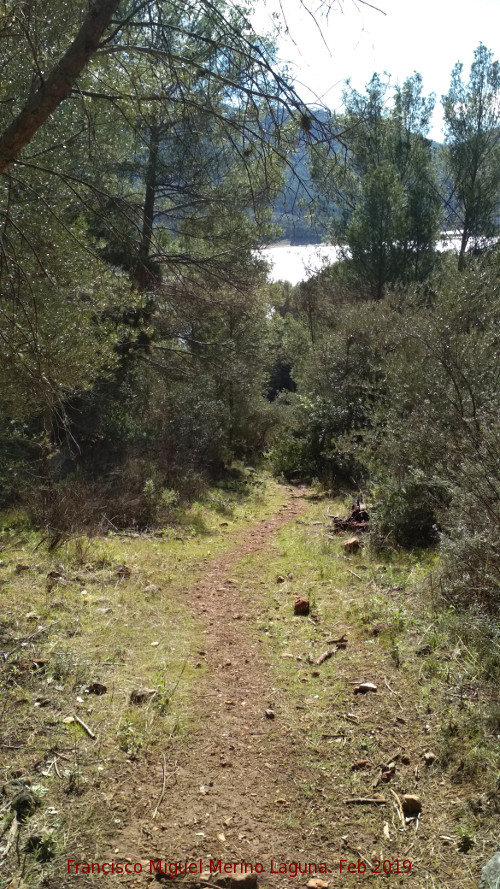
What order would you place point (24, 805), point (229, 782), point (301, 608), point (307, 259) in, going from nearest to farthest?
point (24, 805) → point (229, 782) → point (301, 608) → point (307, 259)

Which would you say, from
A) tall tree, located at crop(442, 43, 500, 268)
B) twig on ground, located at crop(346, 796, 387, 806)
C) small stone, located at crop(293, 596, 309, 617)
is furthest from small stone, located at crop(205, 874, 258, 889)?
tall tree, located at crop(442, 43, 500, 268)

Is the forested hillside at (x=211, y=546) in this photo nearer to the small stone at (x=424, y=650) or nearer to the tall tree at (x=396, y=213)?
the small stone at (x=424, y=650)

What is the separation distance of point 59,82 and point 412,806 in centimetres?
365

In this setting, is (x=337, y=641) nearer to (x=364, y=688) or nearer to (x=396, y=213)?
(x=364, y=688)

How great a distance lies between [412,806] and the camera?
9.56 feet

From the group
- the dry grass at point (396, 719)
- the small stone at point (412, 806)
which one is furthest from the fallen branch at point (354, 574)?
the small stone at point (412, 806)

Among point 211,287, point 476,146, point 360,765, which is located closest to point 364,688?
point 360,765

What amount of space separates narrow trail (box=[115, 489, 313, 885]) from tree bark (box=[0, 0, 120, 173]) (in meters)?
3.04

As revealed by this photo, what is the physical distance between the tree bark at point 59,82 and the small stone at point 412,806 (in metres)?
3.45

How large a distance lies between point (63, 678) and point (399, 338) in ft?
28.3

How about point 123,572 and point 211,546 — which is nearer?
point 123,572

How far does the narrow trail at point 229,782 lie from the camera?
2705 millimetres

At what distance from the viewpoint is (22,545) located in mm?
6504

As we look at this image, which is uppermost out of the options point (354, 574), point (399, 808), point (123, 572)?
point (399, 808)
